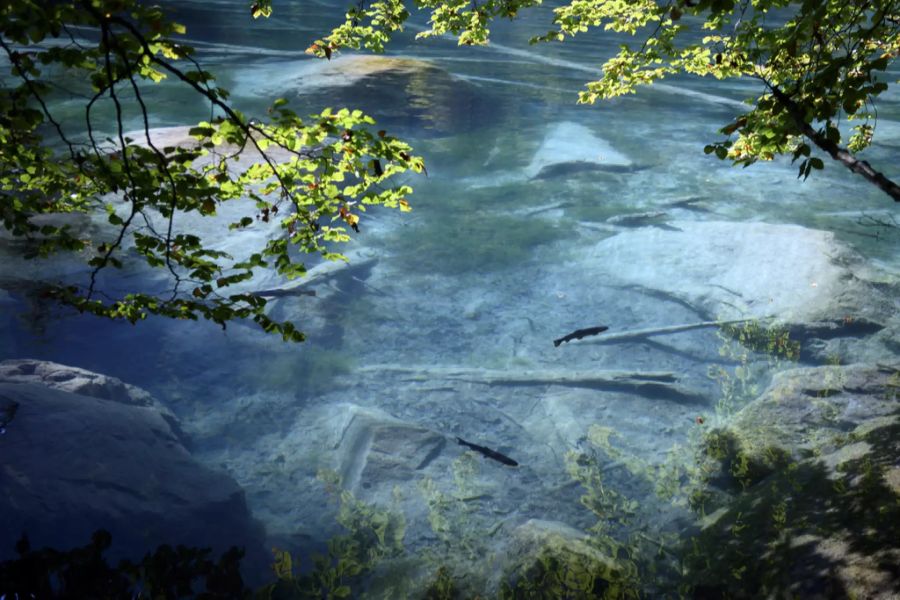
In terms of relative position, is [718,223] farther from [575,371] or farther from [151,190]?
[151,190]

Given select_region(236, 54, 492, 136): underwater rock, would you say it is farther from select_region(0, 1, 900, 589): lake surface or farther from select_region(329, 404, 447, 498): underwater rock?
select_region(329, 404, 447, 498): underwater rock

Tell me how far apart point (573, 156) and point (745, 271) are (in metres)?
7.95

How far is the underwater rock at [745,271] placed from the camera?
1051 cm

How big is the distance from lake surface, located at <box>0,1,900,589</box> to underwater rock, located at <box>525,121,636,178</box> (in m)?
0.11

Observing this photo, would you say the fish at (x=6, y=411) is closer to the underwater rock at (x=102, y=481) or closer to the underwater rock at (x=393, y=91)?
the underwater rock at (x=102, y=481)

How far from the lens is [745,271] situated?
11734mm

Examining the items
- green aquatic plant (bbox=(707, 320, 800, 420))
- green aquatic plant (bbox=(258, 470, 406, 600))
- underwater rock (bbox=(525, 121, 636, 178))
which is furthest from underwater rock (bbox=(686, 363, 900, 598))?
underwater rock (bbox=(525, 121, 636, 178))

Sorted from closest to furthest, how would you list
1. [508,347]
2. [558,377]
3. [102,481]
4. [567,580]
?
1. [567,580]
2. [102,481]
3. [558,377]
4. [508,347]

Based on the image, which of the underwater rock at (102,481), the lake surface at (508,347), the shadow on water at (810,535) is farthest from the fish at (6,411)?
the shadow on water at (810,535)

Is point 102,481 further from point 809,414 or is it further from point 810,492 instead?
point 809,414

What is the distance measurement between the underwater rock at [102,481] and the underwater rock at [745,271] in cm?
821

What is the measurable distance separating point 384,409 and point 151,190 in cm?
581

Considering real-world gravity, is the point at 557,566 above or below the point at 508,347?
above

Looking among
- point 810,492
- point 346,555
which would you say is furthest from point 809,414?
point 346,555
